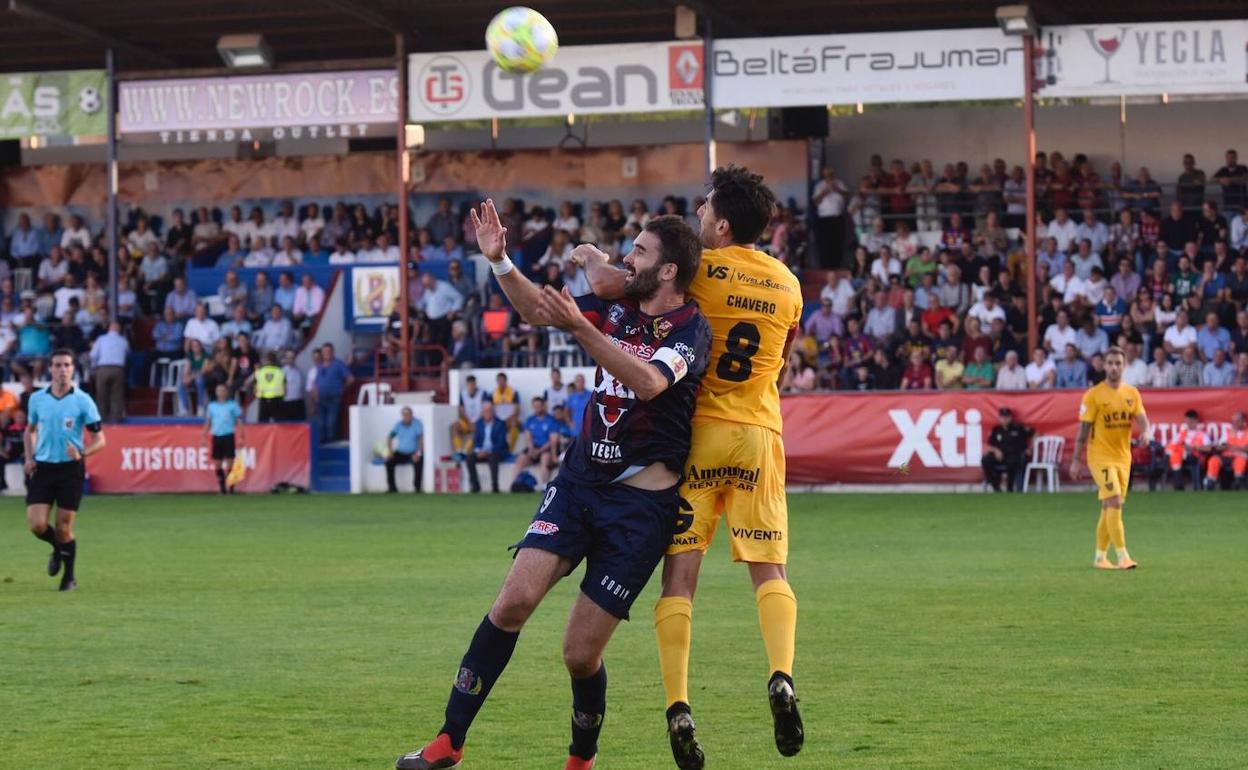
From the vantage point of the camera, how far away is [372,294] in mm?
34812

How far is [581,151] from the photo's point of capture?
38.2 metres

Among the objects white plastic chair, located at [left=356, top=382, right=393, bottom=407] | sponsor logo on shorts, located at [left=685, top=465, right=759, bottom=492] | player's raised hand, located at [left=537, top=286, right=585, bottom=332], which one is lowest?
sponsor logo on shorts, located at [left=685, top=465, right=759, bottom=492]

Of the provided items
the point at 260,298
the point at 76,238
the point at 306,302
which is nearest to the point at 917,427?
the point at 306,302

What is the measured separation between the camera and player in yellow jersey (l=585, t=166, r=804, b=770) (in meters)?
7.17

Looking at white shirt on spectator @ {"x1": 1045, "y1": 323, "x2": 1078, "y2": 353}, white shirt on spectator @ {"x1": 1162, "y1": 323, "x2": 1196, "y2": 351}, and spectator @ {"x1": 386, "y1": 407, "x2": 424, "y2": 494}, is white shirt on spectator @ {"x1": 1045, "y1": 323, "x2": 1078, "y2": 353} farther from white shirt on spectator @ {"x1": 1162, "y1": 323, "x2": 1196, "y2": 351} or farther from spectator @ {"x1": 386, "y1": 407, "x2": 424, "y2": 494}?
spectator @ {"x1": 386, "y1": 407, "x2": 424, "y2": 494}

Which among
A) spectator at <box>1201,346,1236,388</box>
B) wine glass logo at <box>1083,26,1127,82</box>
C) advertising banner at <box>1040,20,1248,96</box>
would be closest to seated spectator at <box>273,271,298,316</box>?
advertising banner at <box>1040,20,1248,96</box>

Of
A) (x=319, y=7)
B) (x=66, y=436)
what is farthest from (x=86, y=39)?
(x=66, y=436)

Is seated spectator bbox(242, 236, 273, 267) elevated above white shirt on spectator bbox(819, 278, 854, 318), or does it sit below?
above

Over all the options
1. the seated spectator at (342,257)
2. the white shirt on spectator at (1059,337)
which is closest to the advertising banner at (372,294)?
the seated spectator at (342,257)

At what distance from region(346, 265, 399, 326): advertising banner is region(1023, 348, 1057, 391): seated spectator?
12.3 m

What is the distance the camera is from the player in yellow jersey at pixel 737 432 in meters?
7.17

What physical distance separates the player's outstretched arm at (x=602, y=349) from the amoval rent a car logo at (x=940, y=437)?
21.1m

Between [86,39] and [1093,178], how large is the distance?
18103 mm

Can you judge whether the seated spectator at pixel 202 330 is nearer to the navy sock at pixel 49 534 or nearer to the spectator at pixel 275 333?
the spectator at pixel 275 333
